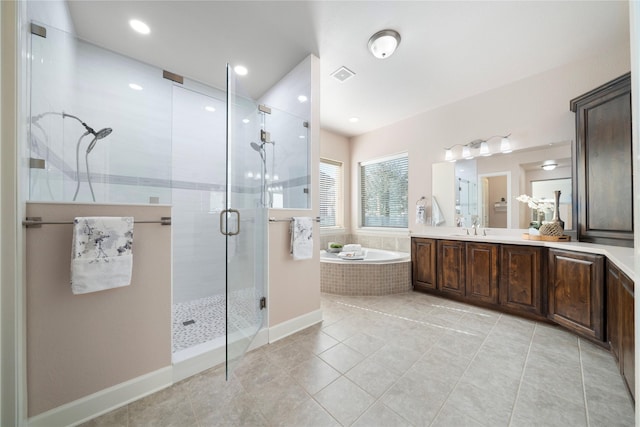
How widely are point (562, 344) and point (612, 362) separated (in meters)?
0.27

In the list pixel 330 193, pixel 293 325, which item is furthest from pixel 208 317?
pixel 330 193

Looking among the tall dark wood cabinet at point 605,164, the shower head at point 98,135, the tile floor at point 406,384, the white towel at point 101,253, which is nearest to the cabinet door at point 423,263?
the tile floor at point 406,384

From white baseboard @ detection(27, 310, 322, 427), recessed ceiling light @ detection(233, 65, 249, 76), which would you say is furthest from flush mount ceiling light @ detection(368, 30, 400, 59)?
white baseboard @ detection(27, 310, 322, 427)

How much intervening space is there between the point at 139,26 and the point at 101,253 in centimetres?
196

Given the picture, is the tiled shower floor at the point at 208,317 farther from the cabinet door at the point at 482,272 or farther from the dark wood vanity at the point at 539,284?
the cabinet door at the point at 482,272

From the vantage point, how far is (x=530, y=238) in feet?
8.18

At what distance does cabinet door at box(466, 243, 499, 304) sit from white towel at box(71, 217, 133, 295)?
3.26 meters

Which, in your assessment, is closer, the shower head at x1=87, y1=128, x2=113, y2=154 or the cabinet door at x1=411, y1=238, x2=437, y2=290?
the shower head at x1=87, y1=128, x2=113, y2=154

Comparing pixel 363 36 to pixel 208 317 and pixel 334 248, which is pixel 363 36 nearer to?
pixel 334 248

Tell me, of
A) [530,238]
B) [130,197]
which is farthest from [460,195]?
[130,197]

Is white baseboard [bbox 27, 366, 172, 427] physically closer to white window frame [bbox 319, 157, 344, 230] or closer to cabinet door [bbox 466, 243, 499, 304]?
cabinet door [bbox 466, 243, 499, 304]

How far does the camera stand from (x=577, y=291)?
1.97 meters

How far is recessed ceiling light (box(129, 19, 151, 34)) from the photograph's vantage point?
6.19ft

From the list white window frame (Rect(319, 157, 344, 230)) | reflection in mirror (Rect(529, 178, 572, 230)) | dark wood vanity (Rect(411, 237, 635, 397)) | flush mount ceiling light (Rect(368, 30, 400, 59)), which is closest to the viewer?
dark wood vanity (Rect(411, 237, 635, 397))
